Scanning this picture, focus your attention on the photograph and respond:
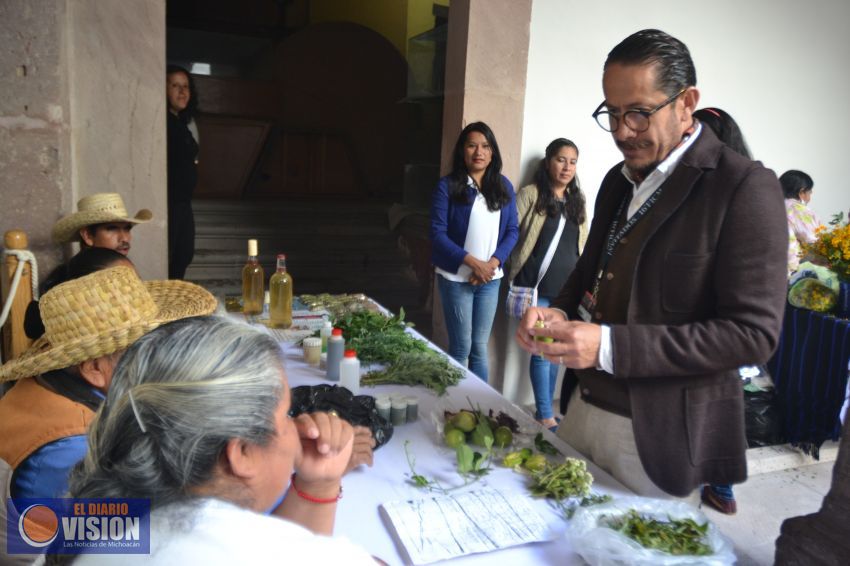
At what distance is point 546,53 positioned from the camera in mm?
4387

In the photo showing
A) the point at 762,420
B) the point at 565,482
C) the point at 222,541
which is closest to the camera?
the point at 222,541

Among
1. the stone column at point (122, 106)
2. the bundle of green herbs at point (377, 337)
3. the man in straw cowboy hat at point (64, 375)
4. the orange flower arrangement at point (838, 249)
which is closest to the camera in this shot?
the man in straw cowboy hat at point (64, 375)

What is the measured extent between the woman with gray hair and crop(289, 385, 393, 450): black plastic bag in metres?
0.77

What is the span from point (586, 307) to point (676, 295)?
1.37ft

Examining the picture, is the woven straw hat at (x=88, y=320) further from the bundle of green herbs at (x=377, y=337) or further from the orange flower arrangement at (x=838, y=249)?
the orange flower arrangement at (x=838, y=249)

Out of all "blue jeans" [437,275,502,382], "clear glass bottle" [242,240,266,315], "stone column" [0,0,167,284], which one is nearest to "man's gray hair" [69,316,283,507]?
"clear glass bottle" [242,240,266,315]

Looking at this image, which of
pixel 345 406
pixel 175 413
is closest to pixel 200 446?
pixel 175 413

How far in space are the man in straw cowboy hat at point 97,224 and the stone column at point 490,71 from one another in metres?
2.07

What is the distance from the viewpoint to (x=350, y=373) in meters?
2.17

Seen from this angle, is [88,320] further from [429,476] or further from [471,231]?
[471,231]

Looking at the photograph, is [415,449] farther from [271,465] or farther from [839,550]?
[839,550]

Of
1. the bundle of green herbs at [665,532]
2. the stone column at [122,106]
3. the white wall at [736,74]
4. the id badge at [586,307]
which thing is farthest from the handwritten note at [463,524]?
the white wall at [736,74]

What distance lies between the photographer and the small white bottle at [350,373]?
2162 mm

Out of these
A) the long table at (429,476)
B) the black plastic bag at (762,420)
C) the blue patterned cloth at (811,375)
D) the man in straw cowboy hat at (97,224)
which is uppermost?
the man in straw cowboy hat at (97,224)
